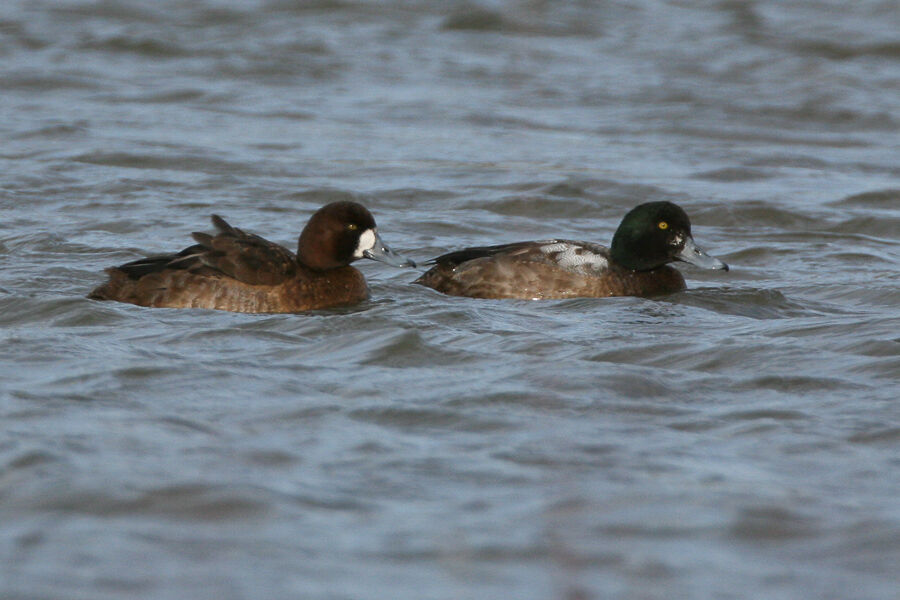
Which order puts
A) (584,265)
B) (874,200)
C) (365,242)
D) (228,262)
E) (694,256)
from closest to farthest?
(228,262) < (365,242) < (584,265) < (694,256) < (874,200)

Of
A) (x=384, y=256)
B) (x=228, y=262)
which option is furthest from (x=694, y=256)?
(x=228, y=262)

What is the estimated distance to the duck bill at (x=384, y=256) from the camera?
389 inches

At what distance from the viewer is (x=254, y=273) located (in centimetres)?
922

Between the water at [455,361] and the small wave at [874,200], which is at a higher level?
the water at [455,361]

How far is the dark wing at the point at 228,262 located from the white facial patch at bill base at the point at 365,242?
54 centimetres

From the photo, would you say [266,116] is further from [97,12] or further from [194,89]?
[97,12]

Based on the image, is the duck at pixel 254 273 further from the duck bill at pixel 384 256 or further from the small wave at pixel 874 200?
the small wave at pixel 874 200

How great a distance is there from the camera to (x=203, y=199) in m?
13.6

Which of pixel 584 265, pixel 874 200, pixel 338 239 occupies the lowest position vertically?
pixel 874 200

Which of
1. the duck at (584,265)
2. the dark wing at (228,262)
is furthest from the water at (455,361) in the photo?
the dark wing at (228,262)

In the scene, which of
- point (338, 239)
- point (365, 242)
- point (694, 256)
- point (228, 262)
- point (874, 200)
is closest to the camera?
point (228, 262)

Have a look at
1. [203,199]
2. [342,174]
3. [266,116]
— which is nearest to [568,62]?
[266,116]

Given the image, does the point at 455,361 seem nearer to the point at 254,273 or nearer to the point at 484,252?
the point at 254,273

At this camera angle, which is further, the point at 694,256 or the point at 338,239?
the point at 694,256
